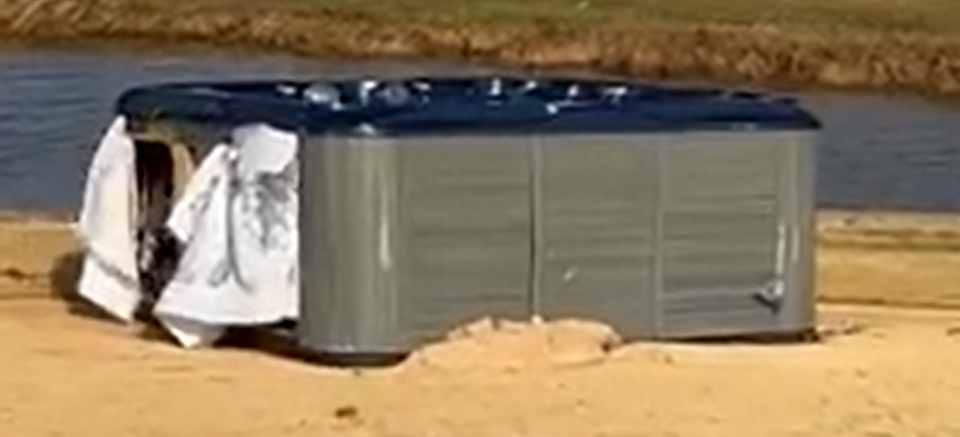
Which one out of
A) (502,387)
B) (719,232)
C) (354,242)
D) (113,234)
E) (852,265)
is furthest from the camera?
(852,265)

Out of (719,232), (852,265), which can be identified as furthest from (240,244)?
(852,265)

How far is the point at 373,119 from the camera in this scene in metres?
14.1

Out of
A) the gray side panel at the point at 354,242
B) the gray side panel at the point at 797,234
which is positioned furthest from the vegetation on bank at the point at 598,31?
the gray side panel at the point at 354,242

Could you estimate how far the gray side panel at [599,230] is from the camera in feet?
47.4

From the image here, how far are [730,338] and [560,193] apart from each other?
1049mm

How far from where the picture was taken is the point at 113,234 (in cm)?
1559

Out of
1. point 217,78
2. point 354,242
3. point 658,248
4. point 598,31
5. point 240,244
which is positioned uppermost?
point 354,242

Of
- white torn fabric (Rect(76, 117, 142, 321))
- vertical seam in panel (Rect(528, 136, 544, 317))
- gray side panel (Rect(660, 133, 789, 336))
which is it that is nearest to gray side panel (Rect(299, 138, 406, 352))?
vertical seam in panel (Rect(528, 136, 544, 317))

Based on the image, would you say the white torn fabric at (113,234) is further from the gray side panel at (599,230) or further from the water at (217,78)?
the water at (217,78)

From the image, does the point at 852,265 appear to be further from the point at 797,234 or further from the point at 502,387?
the point at 502,387

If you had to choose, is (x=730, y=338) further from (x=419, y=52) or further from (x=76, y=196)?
(x=419, y=52)

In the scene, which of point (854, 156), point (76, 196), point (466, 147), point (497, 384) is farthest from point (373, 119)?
point (854, 156)

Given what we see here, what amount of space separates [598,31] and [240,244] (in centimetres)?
2696

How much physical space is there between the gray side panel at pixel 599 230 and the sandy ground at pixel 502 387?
15 cm
